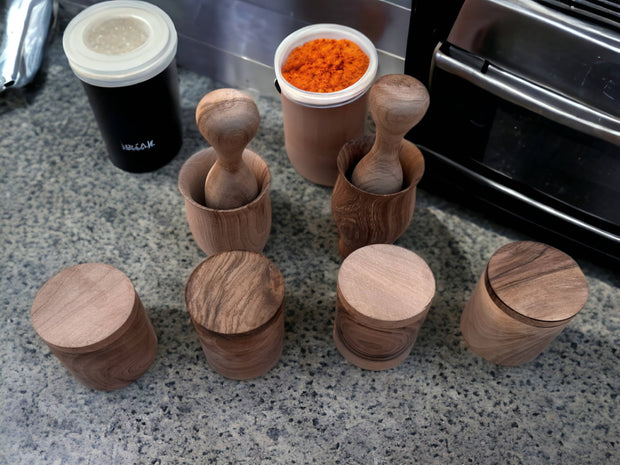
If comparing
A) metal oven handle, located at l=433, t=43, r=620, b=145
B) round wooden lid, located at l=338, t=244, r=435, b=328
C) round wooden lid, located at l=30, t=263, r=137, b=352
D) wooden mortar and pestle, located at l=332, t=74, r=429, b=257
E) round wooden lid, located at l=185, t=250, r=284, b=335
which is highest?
metal oven handle, located at l=433, t=43, r=620, b=145

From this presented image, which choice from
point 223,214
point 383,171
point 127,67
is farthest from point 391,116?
point 127,67

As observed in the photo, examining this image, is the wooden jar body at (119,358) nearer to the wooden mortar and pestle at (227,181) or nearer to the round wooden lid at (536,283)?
the wooden mortar and pestle at (227,181)

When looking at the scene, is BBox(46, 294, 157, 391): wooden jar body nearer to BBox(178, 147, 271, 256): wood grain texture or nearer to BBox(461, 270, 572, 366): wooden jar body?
BBox(178, 147, 271, 256): wood grain texture

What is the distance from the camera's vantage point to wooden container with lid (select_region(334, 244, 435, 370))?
0.60 meters

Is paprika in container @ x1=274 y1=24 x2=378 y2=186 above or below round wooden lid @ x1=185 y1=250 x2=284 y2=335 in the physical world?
above

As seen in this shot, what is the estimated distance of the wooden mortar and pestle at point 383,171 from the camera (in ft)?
1.96

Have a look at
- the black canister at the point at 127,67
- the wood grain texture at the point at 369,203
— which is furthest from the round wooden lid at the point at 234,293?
the black canister at the point at 127,67

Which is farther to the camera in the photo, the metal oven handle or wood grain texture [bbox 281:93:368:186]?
wood grain texture [bbox 281:93:368:186]

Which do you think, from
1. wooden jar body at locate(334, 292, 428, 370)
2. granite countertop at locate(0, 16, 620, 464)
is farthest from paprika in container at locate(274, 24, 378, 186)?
wooden jar body at locate(334, 292, 428, 370)

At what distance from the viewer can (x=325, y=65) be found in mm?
729

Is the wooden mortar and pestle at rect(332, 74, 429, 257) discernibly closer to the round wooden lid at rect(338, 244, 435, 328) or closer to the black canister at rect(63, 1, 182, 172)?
the round wooden lid at rect(338, 244, 435, 328)

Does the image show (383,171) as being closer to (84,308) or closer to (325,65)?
(325,65)

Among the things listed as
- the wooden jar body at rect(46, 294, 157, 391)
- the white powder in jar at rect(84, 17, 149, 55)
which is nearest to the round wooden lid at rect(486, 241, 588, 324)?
the wooden jar body at rect(46, 294, 157, 391)

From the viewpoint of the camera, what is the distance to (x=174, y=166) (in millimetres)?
863
